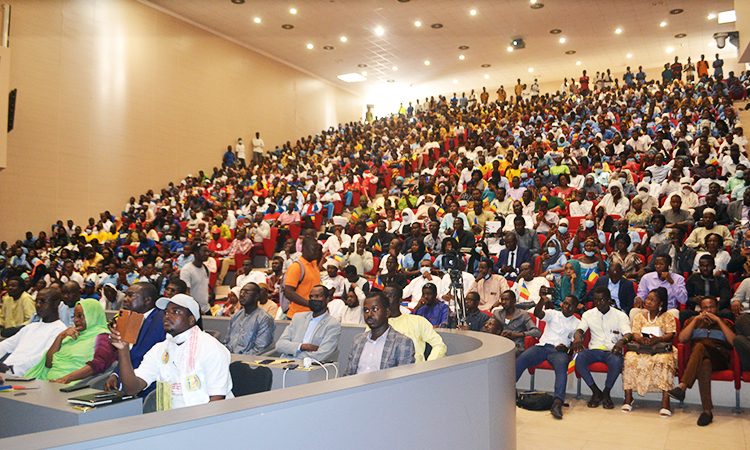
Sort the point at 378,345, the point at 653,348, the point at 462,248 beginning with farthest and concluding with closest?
the point at 462,248
the point at 653,348
the point at 378,345

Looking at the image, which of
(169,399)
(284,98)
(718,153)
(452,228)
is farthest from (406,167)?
(169,399)

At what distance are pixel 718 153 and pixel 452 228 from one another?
18.4ft

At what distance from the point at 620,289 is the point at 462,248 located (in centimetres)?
227

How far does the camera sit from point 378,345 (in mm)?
3650

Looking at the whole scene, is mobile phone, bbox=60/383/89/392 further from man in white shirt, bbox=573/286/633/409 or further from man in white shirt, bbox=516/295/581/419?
man in white shirt, bbox=573/286/633/409

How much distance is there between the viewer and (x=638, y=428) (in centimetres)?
480

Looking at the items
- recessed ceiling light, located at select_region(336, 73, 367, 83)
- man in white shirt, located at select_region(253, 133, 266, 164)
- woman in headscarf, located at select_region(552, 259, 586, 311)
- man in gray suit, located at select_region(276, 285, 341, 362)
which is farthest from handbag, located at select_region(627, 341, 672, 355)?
recessed ceiling light, located at select_region(336, 73, 367, 83)

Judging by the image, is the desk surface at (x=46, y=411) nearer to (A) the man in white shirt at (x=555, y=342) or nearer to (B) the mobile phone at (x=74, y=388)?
(B) the mobile phone at (x=74, y=388)

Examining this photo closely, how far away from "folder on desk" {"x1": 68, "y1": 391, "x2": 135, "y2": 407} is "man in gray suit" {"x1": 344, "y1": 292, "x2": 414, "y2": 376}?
4.45 ft

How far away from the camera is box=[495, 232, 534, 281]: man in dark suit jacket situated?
26.5 ft

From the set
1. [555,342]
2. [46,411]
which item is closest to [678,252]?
[555,342]

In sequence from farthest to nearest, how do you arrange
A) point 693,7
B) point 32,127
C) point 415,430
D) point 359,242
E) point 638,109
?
point 693,7, point 638,109, point 32,127, point 359,242, point 415,430

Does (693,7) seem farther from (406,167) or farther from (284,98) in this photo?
(284,98)

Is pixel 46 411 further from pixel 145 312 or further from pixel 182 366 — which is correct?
pixel 145 312
